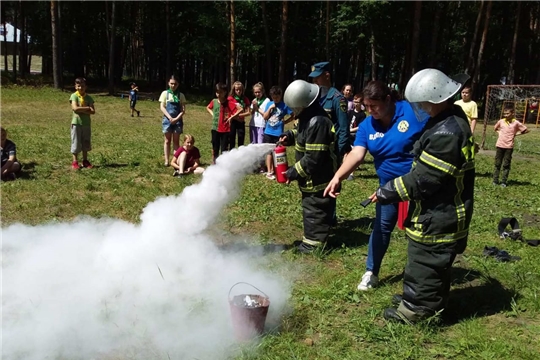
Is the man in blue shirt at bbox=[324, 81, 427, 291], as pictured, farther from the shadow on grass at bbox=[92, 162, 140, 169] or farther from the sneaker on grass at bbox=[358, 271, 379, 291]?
the shadow on grass at bbox=[92, 162, 140, 169]

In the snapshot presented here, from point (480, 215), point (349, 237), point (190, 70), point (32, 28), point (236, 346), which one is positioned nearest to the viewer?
point (236, 346)

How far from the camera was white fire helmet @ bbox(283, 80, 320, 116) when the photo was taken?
5191mm

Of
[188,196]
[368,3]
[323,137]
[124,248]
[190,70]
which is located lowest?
[124,248]

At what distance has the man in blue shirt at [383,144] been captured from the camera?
4.29 meters

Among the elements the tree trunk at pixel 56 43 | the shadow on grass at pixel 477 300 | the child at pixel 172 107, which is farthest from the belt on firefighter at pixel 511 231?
the tree trunk at pixel 56 43

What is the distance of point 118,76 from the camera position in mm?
50844

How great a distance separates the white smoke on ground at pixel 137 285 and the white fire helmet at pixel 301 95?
31.6 inches

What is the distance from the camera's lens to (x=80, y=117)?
996 cm

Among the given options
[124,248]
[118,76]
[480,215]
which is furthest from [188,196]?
[118,76]

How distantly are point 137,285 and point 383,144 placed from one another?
2.75 m

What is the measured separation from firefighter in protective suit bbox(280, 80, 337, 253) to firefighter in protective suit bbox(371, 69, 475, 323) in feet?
5.16

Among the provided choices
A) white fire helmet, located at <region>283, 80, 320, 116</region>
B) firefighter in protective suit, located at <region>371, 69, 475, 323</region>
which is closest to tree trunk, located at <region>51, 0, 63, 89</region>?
white fire helmet, located at <region>283, 80, 320, 116</region>

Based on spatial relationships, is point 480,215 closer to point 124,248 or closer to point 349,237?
point 349,237

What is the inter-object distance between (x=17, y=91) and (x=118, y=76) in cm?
1968
